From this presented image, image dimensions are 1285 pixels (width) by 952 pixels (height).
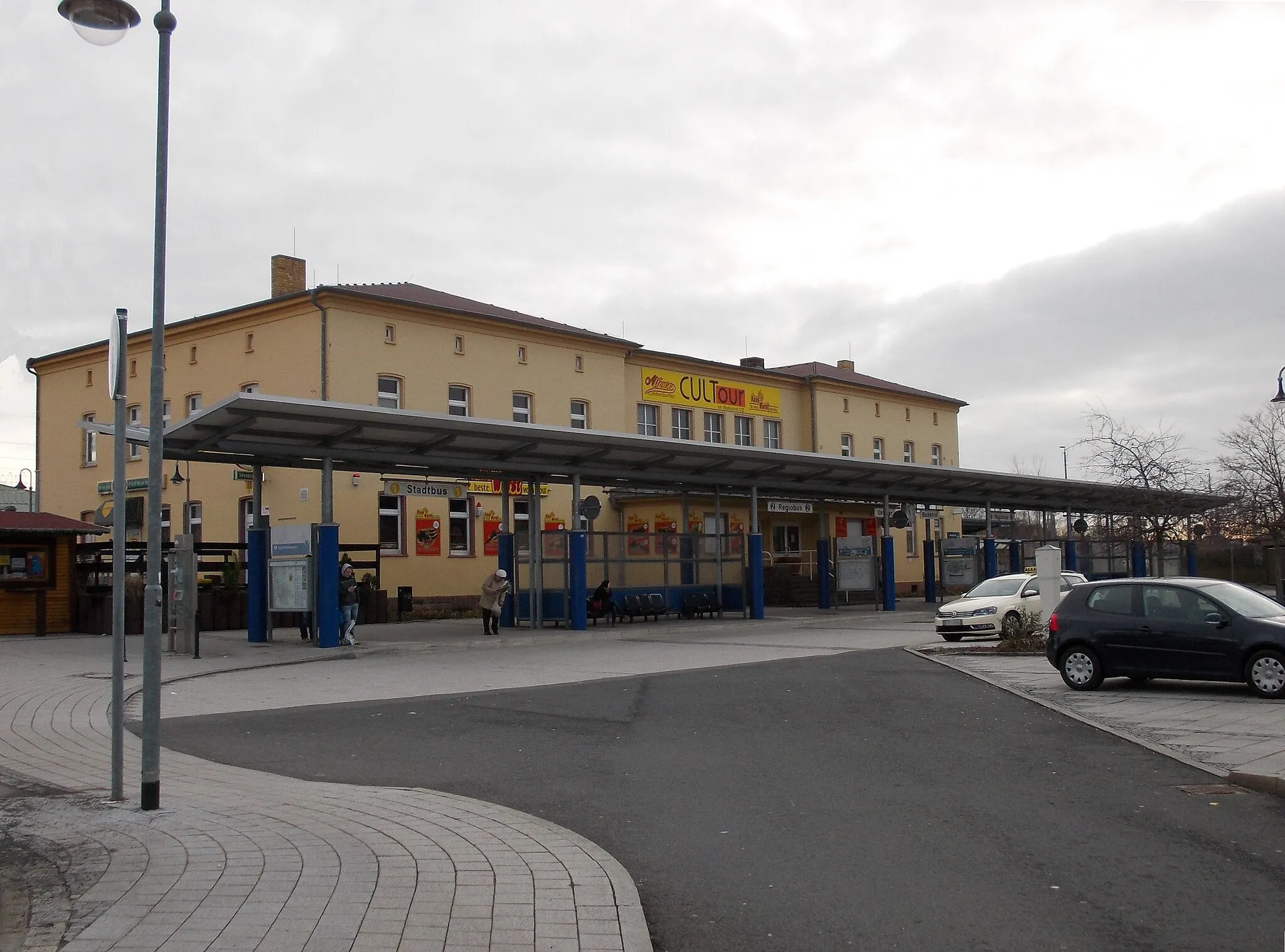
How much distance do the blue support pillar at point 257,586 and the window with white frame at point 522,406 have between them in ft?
56.6

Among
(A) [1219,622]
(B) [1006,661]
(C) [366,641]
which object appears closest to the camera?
(A) [1219,622]

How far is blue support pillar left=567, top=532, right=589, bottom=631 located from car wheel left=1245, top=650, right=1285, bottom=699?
1593cm

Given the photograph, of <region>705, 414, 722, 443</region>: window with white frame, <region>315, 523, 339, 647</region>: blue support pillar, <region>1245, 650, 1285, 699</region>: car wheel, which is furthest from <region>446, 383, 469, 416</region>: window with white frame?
<region>1245, 650, 1285, 699</region>: car wheel

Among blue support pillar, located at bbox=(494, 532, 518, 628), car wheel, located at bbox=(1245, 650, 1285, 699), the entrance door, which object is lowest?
car wheel, located at bbox=(1245, 650, 1285, 699)

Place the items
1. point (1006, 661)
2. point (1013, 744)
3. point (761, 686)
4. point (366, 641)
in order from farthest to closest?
point (366, 641) < point (1006, 661) < point (761, 686) < point (1013, 744)

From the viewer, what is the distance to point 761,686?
15766 mm

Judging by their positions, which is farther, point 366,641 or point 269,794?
point 366,641

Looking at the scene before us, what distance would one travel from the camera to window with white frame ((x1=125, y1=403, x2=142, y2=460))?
39.5m

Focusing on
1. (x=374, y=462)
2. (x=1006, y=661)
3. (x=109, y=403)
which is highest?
(x=109, y=403)

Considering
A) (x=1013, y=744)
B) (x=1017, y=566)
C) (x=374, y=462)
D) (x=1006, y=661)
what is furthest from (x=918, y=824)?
(x=1017, y=566)

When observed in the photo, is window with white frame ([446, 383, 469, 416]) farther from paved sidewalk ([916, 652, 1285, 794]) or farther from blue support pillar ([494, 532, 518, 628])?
paved sidewalk ([916, 652, 1285, 794])

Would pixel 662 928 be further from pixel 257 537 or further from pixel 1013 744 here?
pixel 257 537

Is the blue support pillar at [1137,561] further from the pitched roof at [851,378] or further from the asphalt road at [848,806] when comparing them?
the asphalt road at [848,806]

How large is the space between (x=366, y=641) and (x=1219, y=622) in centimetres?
1612
